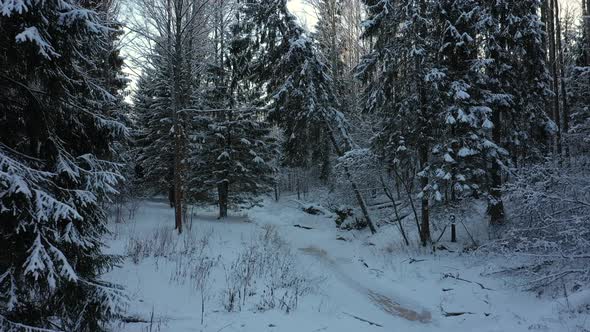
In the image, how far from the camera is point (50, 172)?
12.6 feet

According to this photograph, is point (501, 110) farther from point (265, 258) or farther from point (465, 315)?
point (265, 258)

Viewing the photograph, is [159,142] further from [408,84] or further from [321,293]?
[321,293]

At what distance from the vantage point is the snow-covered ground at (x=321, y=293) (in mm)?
5867

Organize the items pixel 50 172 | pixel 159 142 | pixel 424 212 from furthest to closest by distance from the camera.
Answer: pixel 159 142 → pixel 424 212 → pixel 50 172

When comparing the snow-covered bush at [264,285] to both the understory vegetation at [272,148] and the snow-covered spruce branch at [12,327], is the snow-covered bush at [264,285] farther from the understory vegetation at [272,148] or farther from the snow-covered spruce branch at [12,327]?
the snow-covered spruce branch at [12,327]

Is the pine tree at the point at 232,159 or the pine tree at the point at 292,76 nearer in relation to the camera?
the pine tree at the point at 292,76

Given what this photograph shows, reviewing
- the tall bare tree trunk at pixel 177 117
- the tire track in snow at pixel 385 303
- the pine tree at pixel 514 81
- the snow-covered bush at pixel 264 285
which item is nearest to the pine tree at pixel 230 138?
the tall bare tree trunk at pixel 177 117

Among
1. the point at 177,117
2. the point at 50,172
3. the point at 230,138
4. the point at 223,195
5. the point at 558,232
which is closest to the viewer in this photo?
the point at 50,172

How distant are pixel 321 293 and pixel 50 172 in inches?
253

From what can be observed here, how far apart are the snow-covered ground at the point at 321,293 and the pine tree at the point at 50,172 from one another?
4.73 ft

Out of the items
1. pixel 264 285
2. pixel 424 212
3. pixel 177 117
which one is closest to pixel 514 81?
pixel 424 212

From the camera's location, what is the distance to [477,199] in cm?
1125

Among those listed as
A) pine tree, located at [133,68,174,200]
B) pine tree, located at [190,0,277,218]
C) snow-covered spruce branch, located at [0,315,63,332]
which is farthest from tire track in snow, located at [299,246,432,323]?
pine tree, located at [133,68,174,200]

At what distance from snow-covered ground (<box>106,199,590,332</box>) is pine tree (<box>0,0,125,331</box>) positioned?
4.73ft
